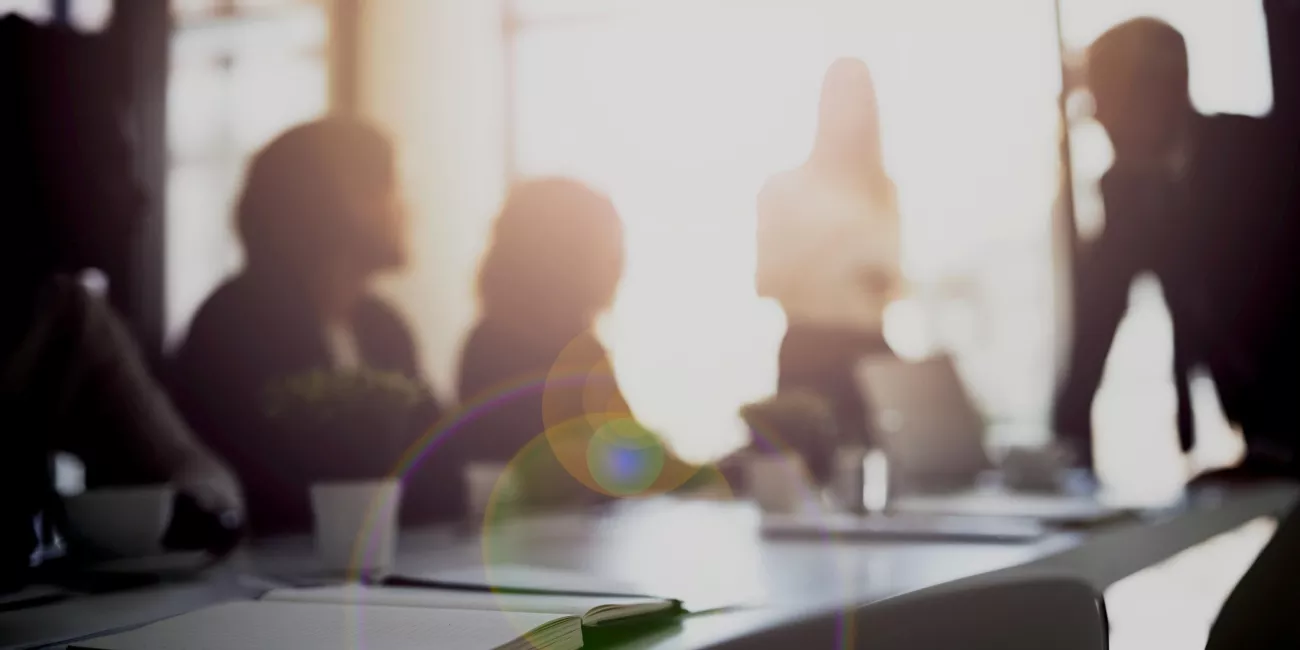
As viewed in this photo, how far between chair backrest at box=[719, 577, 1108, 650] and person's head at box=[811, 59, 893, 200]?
2.51 metres

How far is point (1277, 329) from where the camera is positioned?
10.1 ft

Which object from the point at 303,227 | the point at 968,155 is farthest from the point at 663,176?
the point at 303,227

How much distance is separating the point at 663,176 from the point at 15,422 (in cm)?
372

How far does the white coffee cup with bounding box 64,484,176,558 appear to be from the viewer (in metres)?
1.04

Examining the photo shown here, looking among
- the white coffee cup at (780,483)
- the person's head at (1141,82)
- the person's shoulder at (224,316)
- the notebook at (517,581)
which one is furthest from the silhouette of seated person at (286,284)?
the person's head at (1141,82)

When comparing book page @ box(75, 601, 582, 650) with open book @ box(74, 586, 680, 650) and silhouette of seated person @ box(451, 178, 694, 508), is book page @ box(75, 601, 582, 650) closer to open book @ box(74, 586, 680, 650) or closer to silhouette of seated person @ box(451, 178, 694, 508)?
open book @ box(74, 586, 680, 650)

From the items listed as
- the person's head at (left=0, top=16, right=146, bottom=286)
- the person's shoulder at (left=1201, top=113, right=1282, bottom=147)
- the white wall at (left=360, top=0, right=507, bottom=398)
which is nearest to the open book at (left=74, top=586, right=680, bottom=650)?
the person's head at (left=0, top=16, right=146, bottom=286)

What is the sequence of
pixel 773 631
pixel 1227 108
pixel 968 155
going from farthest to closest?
pixel 968 155
pixel 1227 108
pixel 773 631

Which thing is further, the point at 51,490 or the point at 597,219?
the point at 597,219

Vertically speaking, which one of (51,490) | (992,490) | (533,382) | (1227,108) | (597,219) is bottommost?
(992,490)

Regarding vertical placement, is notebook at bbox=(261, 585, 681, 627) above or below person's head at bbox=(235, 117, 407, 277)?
below

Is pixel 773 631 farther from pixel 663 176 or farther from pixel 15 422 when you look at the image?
pixel 663 176

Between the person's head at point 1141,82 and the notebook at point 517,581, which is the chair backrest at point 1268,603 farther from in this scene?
the person's head at point 1141,82

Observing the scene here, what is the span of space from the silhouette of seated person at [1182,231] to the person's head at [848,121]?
61 centimetres
